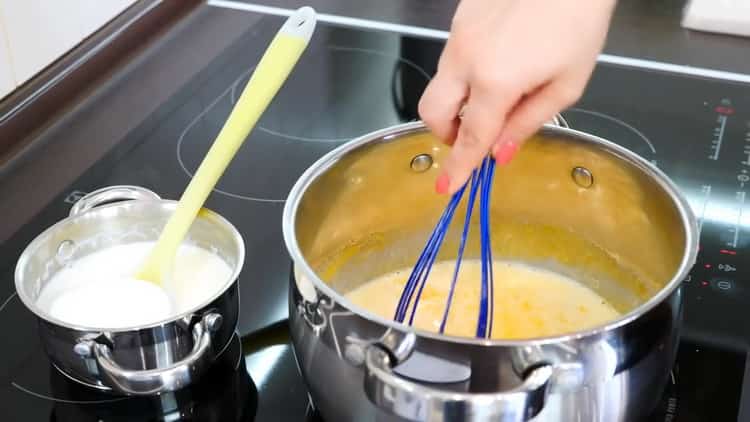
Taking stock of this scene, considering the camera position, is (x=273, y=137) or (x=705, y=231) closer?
(x=705, y=231)

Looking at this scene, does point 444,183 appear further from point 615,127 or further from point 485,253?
point 615,127

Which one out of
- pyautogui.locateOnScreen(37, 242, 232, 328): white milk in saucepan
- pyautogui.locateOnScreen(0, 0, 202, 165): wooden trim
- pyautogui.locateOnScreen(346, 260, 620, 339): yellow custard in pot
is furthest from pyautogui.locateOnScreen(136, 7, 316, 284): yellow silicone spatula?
pyautogui.locateOnScreen(0, 0, 202, 165): wooden trim

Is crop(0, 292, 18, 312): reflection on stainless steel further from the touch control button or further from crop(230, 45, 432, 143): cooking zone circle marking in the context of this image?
the touch control button

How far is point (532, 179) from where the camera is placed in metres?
0.66

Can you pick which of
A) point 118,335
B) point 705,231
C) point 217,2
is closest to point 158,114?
point 217,2

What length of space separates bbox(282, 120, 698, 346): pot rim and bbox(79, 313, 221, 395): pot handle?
0.26 ft

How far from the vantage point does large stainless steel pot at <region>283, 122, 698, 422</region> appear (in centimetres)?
45

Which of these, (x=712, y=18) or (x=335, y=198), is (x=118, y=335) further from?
(x=712, y=18)

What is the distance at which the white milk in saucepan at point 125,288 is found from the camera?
1.90 ft

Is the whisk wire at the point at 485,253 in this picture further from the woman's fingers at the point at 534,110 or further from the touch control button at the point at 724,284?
the touch control button at the point at 724,284

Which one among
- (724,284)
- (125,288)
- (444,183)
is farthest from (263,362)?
(724,284)

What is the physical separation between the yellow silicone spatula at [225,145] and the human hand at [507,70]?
16 cm

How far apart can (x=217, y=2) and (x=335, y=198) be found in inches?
20.2

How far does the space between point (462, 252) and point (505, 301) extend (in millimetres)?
70
